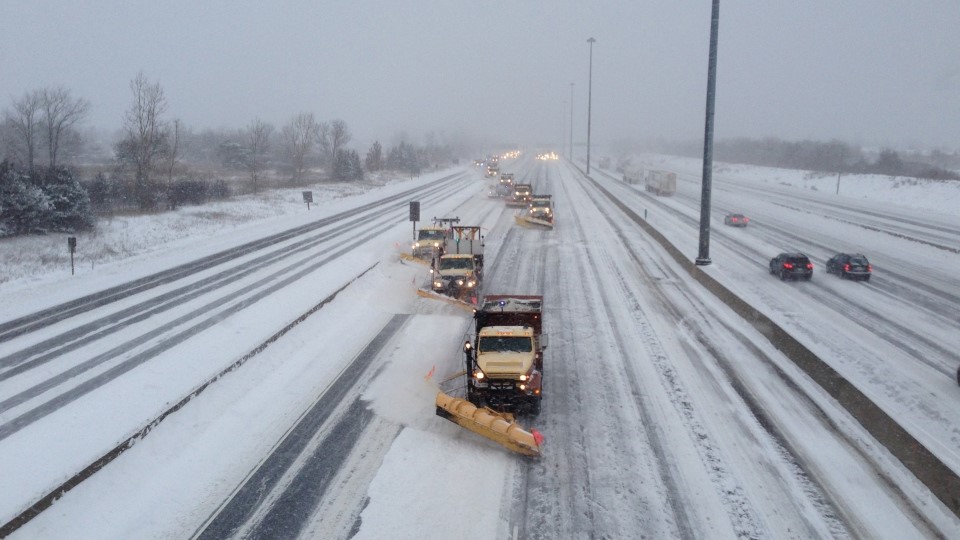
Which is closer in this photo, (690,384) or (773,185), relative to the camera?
(690,384)

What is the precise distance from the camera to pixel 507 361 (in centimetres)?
1433

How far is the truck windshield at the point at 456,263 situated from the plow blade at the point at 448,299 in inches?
58.7

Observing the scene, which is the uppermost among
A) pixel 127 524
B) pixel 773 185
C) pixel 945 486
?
pixel 773 185

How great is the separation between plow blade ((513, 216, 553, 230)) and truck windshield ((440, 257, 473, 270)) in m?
19.0

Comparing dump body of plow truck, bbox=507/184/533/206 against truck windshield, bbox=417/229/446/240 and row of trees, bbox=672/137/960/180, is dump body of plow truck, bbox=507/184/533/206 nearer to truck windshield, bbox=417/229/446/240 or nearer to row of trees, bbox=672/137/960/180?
truck windshield, bbox=417/229/446/240

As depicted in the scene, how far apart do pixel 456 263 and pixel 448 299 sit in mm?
2585

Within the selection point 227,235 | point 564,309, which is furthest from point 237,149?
point 564,309

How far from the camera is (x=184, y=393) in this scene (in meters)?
15.7

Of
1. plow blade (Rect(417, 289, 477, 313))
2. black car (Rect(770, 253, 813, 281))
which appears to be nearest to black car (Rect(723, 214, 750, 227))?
black car (Rect(770, 253, 813, 281))

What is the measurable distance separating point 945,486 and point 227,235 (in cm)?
3966

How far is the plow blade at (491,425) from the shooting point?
1240 cm

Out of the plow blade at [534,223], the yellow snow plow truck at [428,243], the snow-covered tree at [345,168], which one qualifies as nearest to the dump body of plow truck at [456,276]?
the yellow snow plow truck at [428,243]

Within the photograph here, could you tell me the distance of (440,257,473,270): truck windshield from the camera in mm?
26234

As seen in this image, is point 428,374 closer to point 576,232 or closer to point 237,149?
point 576,232
